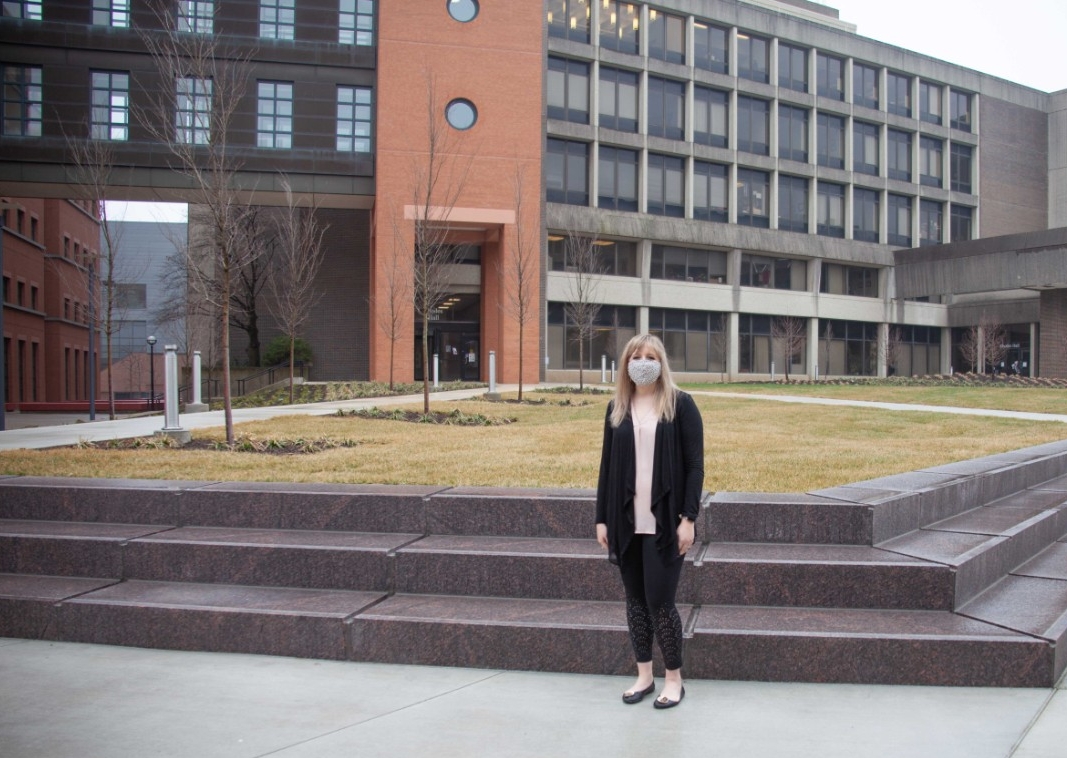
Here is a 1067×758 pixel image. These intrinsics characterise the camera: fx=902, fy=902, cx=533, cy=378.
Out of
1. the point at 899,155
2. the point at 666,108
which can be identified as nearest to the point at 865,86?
the point at 899,155

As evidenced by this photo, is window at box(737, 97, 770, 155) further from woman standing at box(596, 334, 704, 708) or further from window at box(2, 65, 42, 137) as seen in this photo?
woman standing at box(596, 334, 704, 708)

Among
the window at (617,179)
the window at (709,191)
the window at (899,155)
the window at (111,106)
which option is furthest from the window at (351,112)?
the window at (899,155)

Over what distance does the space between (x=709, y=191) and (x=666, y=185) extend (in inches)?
116

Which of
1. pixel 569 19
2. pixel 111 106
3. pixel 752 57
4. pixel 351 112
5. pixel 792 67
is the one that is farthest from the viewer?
pixel 792 67

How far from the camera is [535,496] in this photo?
6891 mm

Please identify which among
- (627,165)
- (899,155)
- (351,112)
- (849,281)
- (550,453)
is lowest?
(550,453)

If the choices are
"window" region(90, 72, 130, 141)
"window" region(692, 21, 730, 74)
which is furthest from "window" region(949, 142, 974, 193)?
"window" region(90, 72, 130, 141)

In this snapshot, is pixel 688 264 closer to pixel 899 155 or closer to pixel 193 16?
pixel 899 155

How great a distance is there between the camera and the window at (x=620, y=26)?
149 ft

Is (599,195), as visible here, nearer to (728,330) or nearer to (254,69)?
(728,330)

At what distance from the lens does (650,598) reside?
4.91m

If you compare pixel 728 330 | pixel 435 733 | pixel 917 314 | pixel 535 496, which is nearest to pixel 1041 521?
pixel 535 496

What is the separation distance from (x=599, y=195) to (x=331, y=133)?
14.4m

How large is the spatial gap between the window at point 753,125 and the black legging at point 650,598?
1882 inches
